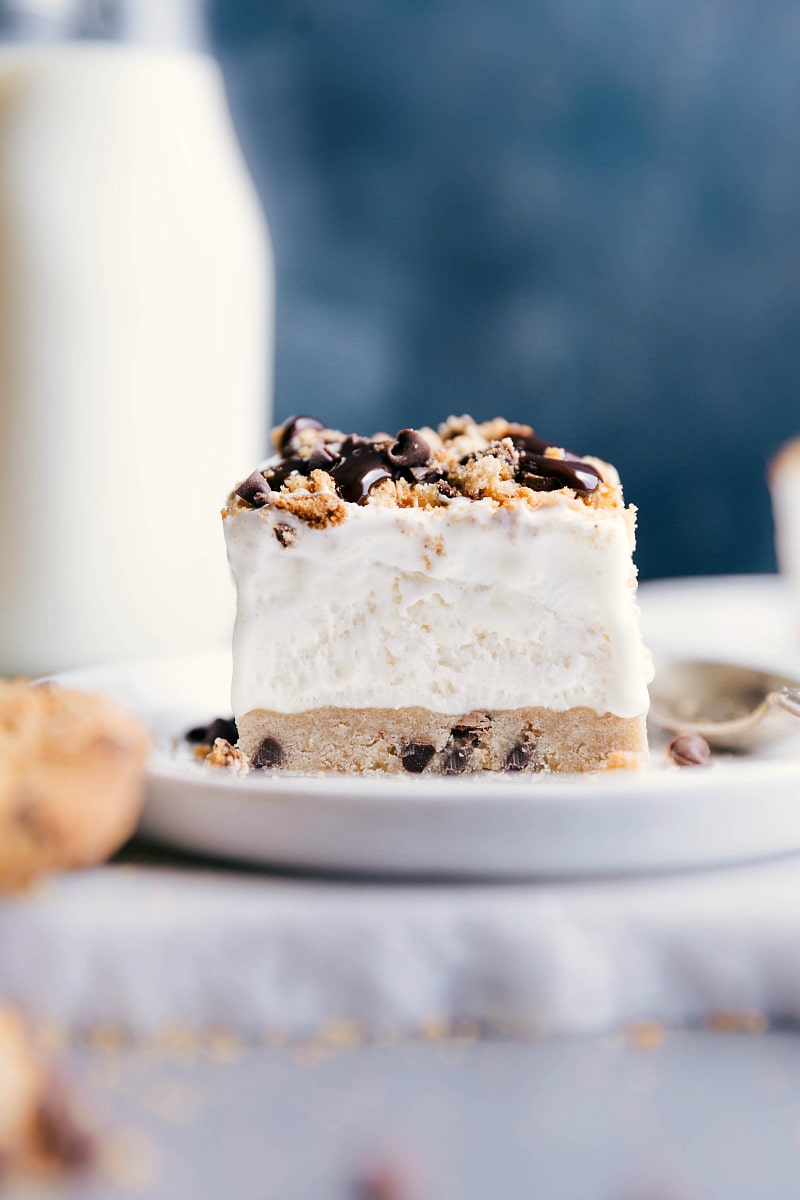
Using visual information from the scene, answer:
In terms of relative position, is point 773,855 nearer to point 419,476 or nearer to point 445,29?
point 419,476

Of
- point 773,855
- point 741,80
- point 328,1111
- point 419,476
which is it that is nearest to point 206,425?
point 419,476

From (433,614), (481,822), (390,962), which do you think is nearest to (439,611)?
(433,614)

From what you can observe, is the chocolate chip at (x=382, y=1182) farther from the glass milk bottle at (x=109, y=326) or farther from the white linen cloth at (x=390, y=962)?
the glass milk bottle at (x=109, y=326)

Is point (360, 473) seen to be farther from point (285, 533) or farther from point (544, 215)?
point (544, 215)

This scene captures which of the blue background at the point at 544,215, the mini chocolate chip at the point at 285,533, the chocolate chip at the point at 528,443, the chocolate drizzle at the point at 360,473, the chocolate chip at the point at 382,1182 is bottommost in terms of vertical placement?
the chocolate chip at the point at 382,1182

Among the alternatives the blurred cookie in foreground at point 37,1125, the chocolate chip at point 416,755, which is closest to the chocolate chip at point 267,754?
the chocolate chip at point 416,755

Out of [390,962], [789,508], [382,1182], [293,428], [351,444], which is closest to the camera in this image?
[382,1182]
